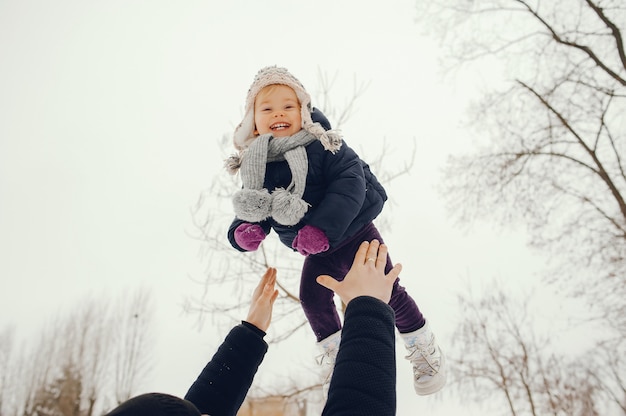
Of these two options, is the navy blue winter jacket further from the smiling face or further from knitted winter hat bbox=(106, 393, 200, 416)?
knitted winter hat bbox=(106, 393, 200, 416)

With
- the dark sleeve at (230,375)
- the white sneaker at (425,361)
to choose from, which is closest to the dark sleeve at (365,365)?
the dark sleeve at (230,375)

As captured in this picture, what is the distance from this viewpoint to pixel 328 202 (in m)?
1.69

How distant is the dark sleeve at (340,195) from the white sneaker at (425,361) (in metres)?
1.07

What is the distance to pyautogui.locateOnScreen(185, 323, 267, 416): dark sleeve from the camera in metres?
1.51

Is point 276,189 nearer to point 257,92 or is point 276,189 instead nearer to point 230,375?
point 257,92

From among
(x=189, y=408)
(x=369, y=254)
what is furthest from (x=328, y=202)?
(x=189, y=408)

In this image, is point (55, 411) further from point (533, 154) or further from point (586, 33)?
point (586, 33)

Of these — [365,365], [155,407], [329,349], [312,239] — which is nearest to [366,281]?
[365,365]

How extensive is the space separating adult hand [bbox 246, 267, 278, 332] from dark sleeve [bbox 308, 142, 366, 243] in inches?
20.9

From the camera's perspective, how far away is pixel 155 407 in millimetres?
878

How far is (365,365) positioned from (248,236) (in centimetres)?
95

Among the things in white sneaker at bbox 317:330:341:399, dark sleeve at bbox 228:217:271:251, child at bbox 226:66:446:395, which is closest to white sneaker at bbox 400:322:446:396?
child at bbox 226:66:446:395

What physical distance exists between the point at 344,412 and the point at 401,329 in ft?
5.06

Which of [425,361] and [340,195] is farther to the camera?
[425,361]
